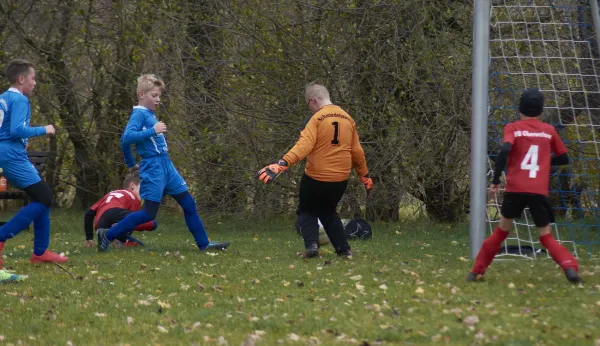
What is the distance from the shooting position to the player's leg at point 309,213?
945 cm

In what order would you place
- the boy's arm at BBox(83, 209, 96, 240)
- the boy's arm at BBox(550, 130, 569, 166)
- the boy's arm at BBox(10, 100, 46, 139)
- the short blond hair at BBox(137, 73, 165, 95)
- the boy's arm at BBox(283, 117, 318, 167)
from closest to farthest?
the boy's arm at BBox(550, 130, 569, 166) → the boy's arm at BBox(10, 100, 46, 139) → the boy's arm at BBox(283, 117, 318, 167) → the short blond hair at BBox(137, 73, 165, 95) → the boy's arm at BBox(83, 209, 96, 240)

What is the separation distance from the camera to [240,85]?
586 inches

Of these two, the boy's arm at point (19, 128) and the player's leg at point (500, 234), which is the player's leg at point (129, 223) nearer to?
A: the boy's arm at point (19, 128)

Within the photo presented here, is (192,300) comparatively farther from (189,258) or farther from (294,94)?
(294,94)

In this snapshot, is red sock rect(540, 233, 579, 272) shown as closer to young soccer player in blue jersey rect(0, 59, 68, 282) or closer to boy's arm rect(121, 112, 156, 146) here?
boy's arm rect(121, 112, 156, 146)

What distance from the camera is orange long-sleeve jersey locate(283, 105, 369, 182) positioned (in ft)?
30.5

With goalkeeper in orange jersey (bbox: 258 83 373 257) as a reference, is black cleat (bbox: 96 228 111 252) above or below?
below

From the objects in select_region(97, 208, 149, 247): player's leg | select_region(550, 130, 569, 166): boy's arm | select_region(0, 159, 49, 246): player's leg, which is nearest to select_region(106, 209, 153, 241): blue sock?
select_region(97, 208, 149, 247): player's leg

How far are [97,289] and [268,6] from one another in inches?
303

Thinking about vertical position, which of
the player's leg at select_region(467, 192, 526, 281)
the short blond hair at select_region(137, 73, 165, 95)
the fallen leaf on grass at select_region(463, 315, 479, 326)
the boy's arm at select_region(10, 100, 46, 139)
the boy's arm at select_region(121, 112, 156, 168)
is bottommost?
the fallen leaf on grass at select_region(463, 315, 479, 326)

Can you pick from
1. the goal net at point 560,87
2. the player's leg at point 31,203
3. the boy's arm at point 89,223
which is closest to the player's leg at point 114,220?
the boy's arm at point 89,223

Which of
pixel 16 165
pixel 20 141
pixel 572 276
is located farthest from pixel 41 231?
pixel 572 276

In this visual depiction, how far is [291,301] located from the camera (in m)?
6.92

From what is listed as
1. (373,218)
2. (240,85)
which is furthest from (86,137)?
(373,218)
